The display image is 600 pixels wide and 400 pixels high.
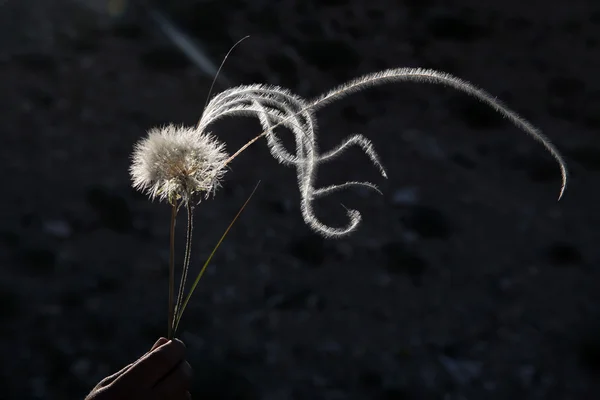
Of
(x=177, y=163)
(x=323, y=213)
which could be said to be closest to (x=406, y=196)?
(x=323, y=213)

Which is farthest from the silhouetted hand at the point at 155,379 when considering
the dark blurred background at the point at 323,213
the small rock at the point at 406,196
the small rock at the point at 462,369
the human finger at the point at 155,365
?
the small rock at the point at 406,196

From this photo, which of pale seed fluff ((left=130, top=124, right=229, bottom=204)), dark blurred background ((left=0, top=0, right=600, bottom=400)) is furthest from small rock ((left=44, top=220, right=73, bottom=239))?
pale seed fluff ((left=130, top=124, right=229, bottom=204))

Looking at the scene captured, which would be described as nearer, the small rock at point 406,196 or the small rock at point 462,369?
the small rock at point 462,369

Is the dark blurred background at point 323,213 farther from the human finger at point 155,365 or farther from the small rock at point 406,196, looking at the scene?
the human finger at point 155,365

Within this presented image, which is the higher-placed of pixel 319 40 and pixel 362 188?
pixel 319 40

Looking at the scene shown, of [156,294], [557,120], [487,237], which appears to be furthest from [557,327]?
[156,294]

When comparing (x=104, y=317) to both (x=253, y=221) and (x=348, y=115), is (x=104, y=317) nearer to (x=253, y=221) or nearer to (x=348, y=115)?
(x=253, y=221)

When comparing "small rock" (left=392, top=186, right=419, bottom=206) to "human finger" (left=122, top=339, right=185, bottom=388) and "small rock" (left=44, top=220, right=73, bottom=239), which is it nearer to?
"small rock" (left=44, top=220, right=73, bottom=239)
